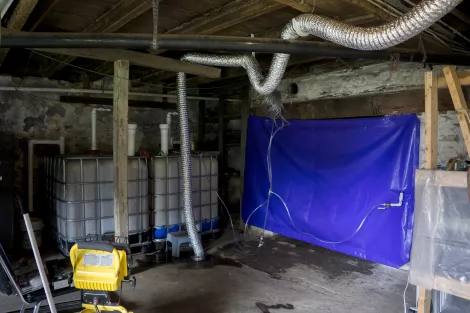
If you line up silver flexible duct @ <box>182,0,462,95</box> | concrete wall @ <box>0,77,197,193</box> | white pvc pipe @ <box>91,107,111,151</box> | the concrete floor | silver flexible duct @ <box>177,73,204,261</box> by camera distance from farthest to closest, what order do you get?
white pvc pipe @ <box>91,107,111,151</box> < concrete wall @ <box>0,77,197,193</box> < silver flexible duct @ <box>177,73,204,261</box> < the concrete floor < silver flexible duct @ <box>182,0,462,95</box>

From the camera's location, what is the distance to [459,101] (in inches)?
85.9

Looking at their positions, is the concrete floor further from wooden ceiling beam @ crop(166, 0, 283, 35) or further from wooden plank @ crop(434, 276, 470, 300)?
wooden ceiling beam @ crop(166, 0, 283, 35)

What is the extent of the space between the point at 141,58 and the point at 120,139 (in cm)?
80

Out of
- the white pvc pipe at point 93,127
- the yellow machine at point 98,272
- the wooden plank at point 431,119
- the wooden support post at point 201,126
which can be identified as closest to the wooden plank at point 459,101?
the wooden plank at point 431,119

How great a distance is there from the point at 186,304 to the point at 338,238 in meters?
1.89

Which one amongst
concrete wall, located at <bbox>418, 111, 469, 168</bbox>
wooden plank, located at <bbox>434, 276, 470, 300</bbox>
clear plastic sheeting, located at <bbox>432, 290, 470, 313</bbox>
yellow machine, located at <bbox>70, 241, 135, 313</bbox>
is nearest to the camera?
wooden plank, located at <bbox>434, 276, 470, 300</bbox>

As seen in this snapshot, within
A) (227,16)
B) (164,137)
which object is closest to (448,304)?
(227,16)

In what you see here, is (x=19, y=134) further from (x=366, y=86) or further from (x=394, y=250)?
(x=394, y=250)

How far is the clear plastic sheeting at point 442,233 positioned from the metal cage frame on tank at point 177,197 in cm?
291

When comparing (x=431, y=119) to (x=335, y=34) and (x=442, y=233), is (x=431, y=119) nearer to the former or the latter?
(x=442, y=233)

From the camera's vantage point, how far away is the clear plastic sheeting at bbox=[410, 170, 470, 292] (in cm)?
213

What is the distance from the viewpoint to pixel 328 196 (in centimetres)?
416

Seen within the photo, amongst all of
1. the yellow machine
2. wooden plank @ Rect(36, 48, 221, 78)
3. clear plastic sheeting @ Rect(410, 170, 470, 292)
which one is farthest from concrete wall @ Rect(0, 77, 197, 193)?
clear plastic sheeting @ Rect(410, 170, 470, 292)

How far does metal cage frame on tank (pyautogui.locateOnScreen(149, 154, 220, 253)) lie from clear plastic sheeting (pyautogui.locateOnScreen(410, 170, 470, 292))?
115 inches
